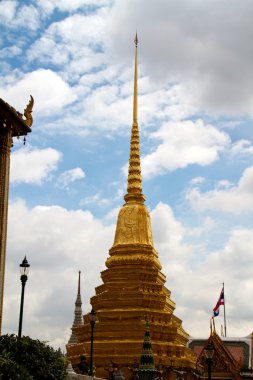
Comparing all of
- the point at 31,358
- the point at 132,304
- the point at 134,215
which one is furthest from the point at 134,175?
the point at 31,358

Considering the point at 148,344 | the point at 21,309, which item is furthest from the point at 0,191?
the point at 148,344

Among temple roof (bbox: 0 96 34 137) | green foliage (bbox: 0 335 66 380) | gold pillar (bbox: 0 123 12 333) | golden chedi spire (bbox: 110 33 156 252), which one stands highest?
golden chedi spire (bbox: 110 33 156 252)

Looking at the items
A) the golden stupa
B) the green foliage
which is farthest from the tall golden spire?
the green foliage

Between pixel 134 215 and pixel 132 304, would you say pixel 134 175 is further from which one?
pixel 132 304

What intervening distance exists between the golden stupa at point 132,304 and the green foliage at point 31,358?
22687 millimetres

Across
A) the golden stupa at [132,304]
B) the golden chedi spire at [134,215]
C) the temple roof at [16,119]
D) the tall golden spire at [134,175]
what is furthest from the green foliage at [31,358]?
the tall golden spire at [134,175]

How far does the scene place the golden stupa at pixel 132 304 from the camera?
38125mm

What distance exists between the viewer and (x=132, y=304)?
1588 inches

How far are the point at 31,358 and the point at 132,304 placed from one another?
87.3 ft

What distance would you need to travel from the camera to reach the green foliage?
1340cm

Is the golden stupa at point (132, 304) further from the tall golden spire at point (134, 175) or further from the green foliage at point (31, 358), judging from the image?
the green foliage at point (31, 358)

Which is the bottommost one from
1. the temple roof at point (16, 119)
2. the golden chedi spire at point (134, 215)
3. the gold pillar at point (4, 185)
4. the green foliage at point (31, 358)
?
the green foliage at point (31, 358)

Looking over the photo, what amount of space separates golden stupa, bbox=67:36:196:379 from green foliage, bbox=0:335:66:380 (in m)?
22.7

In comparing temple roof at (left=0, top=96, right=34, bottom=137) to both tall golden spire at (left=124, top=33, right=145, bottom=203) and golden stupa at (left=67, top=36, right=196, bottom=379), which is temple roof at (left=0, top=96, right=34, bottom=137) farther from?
tall golden spire at (left=124, top=33, right=145, bottom=203)
